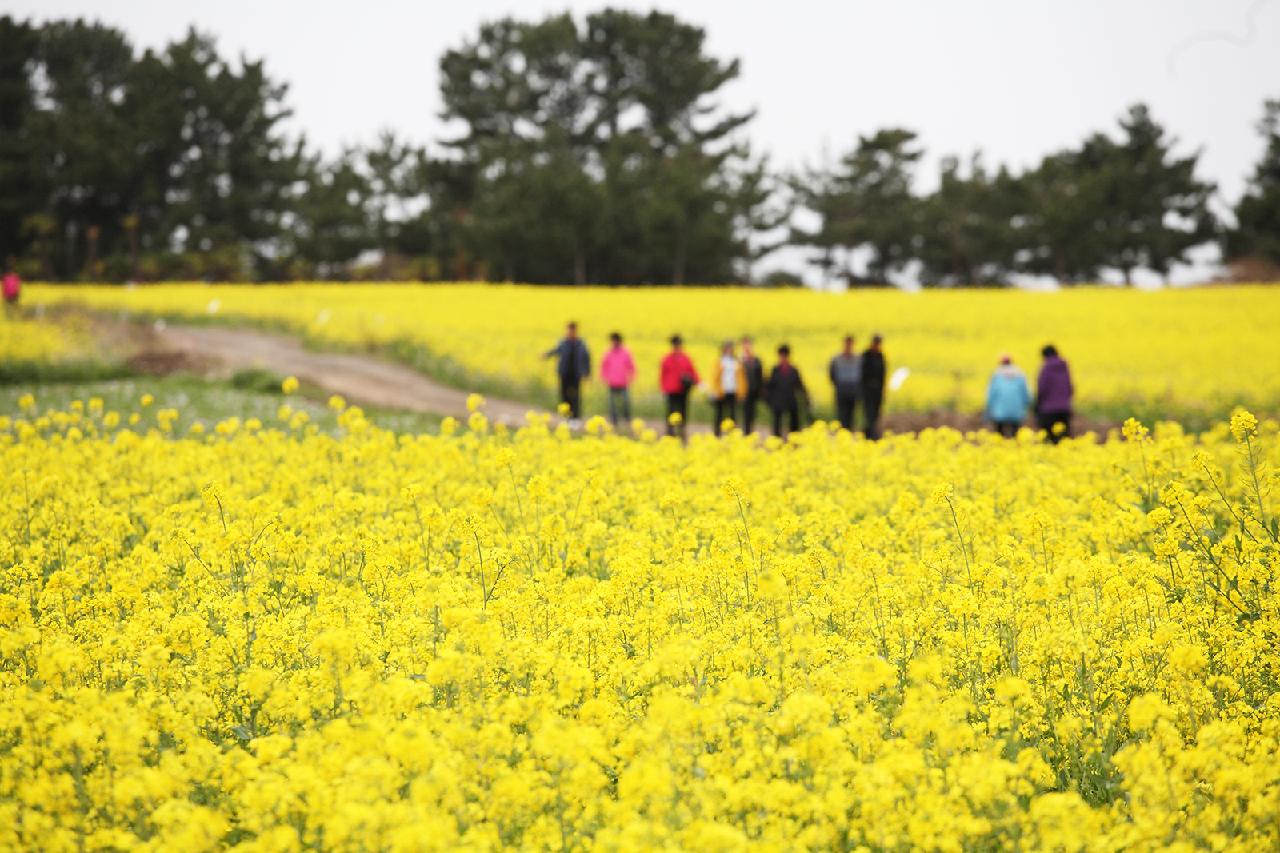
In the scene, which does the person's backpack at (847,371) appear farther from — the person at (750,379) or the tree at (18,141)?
the tree at (18,141)

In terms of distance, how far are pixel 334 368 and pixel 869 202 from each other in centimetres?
5441

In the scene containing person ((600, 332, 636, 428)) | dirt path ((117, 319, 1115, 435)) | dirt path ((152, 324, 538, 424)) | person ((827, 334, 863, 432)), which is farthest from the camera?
dirt path ((152, 324, 538, 424))

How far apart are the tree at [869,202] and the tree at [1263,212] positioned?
61.0ft

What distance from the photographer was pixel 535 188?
59.0m

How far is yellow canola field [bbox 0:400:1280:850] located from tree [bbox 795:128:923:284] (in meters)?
65.4

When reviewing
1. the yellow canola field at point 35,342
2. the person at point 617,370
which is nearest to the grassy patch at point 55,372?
the yellow canola field at point 35,342

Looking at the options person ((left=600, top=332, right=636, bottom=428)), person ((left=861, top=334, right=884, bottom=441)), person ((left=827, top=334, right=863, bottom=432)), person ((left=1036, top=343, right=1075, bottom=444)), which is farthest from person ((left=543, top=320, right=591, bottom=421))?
person ((left=1036, top=343, right=1075, bottom=444))

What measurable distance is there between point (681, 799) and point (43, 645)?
3149 mm

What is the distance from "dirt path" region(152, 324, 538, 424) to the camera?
2202 cm

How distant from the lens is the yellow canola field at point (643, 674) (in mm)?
3623

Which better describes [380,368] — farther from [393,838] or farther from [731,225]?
[731,225]

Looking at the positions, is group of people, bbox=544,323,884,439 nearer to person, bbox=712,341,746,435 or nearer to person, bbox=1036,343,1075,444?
person, bbox=712,341,746,435

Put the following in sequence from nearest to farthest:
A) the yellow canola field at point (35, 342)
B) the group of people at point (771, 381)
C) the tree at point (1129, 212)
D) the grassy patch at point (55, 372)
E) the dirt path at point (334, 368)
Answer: the group of people at point (771, 381) < the dirt path at point (334, 368) < the grassy patch at point (55, 372) < the yellow canola field at point (35, 342) < the tree at point (1129, 212)

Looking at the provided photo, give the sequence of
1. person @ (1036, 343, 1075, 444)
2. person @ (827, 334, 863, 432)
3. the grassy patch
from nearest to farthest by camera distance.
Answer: person @ (1036, 343, 1075, 444)
person @ (827, 334, 863, 432)
the grassy patch
